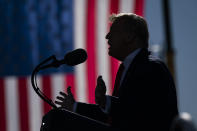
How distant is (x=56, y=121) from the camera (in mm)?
2381

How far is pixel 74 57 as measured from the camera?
2434 millimetres

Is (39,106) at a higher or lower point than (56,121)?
lower

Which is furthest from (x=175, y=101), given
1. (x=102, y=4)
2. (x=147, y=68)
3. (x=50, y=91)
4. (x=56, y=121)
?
(x=102, y=4)

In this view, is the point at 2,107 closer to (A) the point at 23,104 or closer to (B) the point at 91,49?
(A) the point at 23,104

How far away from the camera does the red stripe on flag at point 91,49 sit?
6.68m

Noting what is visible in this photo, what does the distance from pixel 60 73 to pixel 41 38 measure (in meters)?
0.49

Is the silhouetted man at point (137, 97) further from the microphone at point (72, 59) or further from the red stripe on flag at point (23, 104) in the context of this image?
the red stripe on flag at point (23, 104)

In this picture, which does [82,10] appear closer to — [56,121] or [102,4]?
[102,4]

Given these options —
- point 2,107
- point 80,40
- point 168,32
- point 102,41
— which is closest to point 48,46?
point 80,40

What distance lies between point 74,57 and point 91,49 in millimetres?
4342

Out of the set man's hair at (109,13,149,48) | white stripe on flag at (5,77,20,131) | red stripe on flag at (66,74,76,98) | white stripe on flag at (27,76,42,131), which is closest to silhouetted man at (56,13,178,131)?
man's hair at (109,13,149,48)

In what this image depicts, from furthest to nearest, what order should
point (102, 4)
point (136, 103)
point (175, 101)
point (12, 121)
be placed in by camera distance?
point (102, 4) → point (12, 121) → point (175, 101) → point (136, 103)

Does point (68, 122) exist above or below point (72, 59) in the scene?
below

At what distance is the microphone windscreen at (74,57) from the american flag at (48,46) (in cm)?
392
